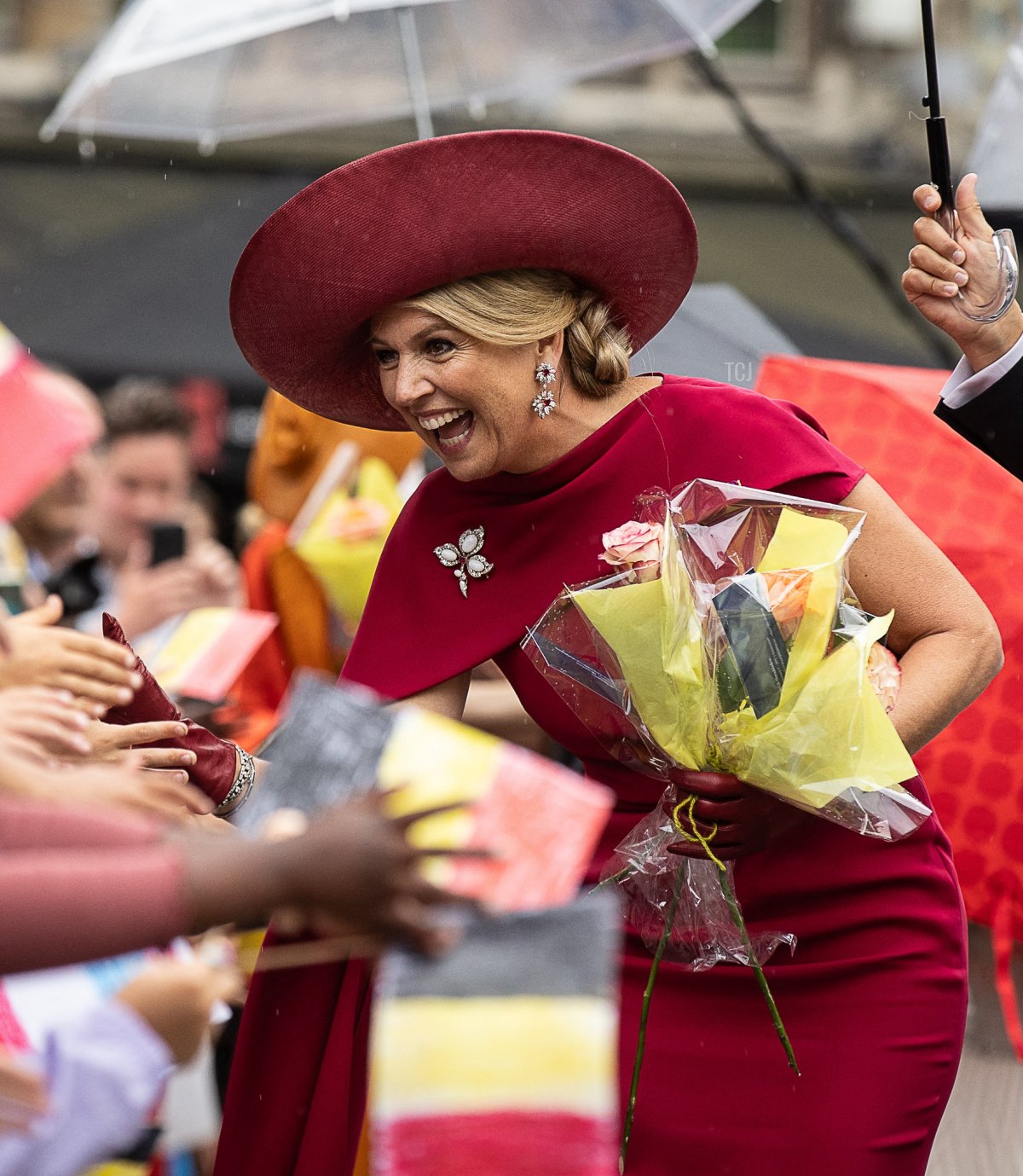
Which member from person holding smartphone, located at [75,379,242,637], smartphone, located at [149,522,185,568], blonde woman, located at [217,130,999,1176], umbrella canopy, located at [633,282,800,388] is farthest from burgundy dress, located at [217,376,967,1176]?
person holding smartphone, located at [75,379,242,637]

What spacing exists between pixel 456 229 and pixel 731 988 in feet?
4.44

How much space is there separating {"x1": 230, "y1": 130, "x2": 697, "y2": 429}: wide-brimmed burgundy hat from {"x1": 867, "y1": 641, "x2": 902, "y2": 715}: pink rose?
821 mm

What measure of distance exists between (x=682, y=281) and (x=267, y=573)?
2.32m

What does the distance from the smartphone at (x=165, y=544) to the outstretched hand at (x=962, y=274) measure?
2.52 m

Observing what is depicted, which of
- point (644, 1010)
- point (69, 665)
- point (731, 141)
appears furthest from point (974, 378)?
point (731, 141)

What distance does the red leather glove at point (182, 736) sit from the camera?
9.17 feet

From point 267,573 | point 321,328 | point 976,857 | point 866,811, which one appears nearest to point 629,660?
point 866,811

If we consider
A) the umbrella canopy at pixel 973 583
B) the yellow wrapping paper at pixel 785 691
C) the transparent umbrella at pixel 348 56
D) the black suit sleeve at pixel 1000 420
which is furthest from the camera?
the transparent umbrella at pixel 348 56

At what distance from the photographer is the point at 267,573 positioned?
5242 mm

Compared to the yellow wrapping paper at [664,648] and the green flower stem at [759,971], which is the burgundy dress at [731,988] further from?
the yellow wrapping paper at [664,648]

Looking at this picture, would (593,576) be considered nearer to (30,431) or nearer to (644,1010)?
(644,1010)

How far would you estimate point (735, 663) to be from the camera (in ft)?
8.32

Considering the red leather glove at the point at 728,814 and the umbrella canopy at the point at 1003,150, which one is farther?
the umbrella canopy at the point at 1003,150

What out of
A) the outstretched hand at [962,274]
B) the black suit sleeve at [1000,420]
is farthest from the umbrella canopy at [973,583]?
the outstretched hand at [962,274]
